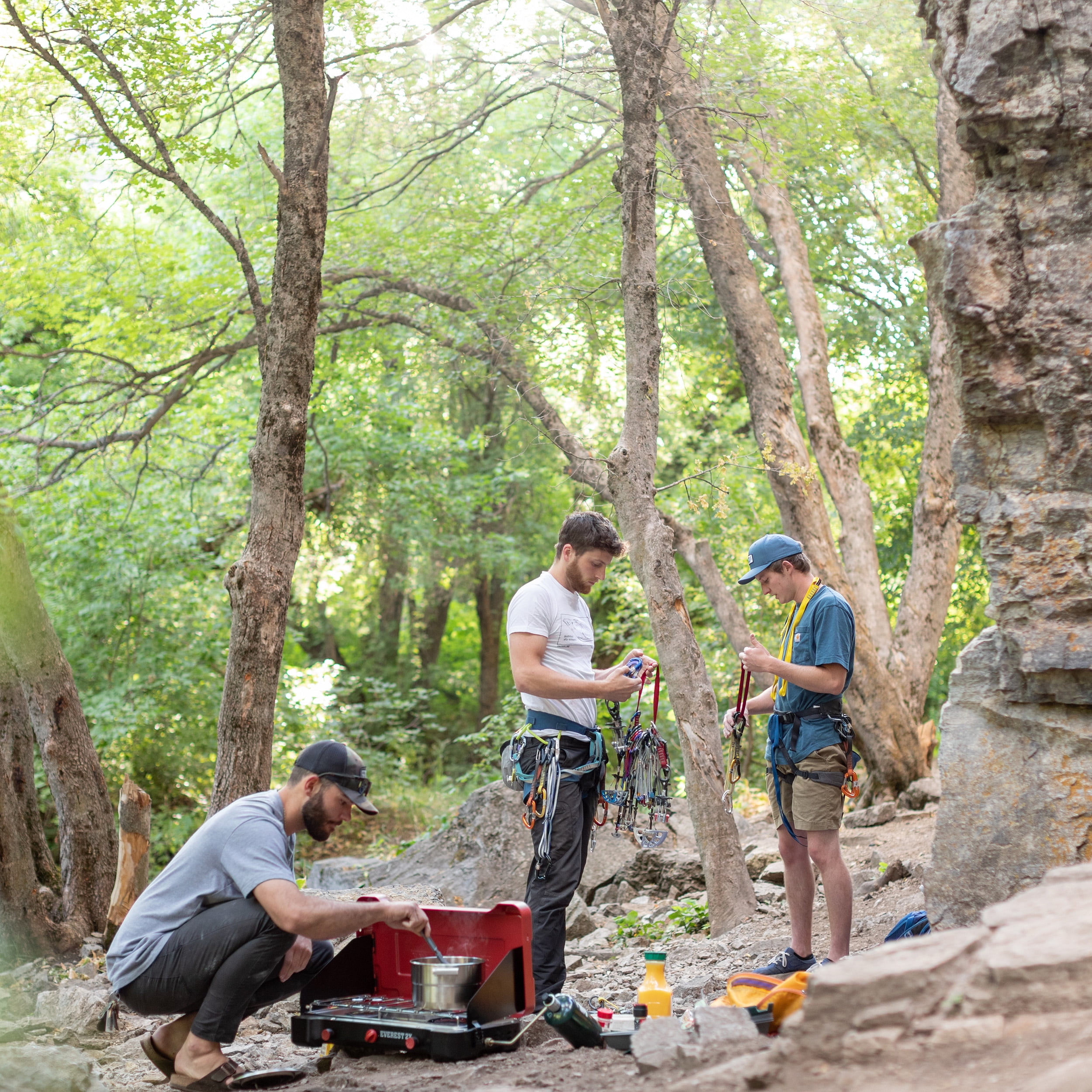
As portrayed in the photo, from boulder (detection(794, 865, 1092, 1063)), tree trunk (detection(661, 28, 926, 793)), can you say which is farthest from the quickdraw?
tree trunk (detection(661, 28, 926, 793))

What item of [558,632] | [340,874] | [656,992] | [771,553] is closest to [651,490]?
[771,553]

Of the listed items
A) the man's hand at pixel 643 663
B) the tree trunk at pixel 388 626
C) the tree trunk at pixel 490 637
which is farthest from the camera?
the tree trunk at pixel 388 626

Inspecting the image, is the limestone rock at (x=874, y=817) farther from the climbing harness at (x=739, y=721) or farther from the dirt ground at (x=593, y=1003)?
the climbing harness at (x=739, y=721)

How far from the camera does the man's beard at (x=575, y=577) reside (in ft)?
14.9

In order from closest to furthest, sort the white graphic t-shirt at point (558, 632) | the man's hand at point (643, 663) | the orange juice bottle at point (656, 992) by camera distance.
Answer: the orange juice bottle at point (656, 992) < the white graphic t-shirt at point (558, 632) < the man's hand at point (643, 663)

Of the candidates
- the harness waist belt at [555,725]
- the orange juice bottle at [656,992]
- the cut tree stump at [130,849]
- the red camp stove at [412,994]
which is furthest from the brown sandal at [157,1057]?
the cut tree stump at [130,849]

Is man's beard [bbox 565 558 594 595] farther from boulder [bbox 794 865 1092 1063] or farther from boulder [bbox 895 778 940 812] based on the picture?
boulder [bbox 895 778 940 812]

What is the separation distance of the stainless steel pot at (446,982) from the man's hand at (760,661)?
1.57m

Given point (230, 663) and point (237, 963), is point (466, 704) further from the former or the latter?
point (237, 963)

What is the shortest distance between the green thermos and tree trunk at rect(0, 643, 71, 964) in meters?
4.70

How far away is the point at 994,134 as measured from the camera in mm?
4133

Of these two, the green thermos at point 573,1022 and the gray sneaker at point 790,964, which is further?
the gray sneaker at point 790,964

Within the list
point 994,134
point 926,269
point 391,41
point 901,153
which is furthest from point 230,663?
point 901,153

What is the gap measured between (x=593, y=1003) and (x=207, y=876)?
197cm
